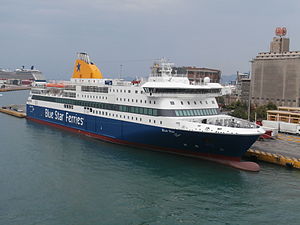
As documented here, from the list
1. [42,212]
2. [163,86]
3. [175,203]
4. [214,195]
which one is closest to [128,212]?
[175,203]

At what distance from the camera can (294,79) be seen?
227 ft

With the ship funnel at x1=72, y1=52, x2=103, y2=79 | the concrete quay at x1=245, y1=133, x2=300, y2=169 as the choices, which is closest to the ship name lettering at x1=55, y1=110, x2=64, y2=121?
the ship funnel at x1=72, y1=52, x2=103, y2=79

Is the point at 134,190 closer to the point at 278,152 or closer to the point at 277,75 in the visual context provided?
the point at 278,152

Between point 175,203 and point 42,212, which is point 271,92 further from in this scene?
point 42,212

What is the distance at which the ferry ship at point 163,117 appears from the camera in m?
26.2

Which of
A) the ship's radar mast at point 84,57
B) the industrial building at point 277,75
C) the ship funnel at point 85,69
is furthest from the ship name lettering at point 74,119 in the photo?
the industrial building at point 277,75

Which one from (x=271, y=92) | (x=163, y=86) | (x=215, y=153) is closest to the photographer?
(x=215, y=153)

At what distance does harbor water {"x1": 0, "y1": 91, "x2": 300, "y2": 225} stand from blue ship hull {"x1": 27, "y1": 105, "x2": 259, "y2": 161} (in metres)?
0.92

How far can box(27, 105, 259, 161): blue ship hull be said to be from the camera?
25953mm

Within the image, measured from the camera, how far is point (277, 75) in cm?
Result: 7256

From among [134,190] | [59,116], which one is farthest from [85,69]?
[134,190]

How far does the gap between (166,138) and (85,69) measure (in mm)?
19079

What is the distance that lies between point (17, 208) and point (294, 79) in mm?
64576

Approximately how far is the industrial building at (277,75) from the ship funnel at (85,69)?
148 ft
